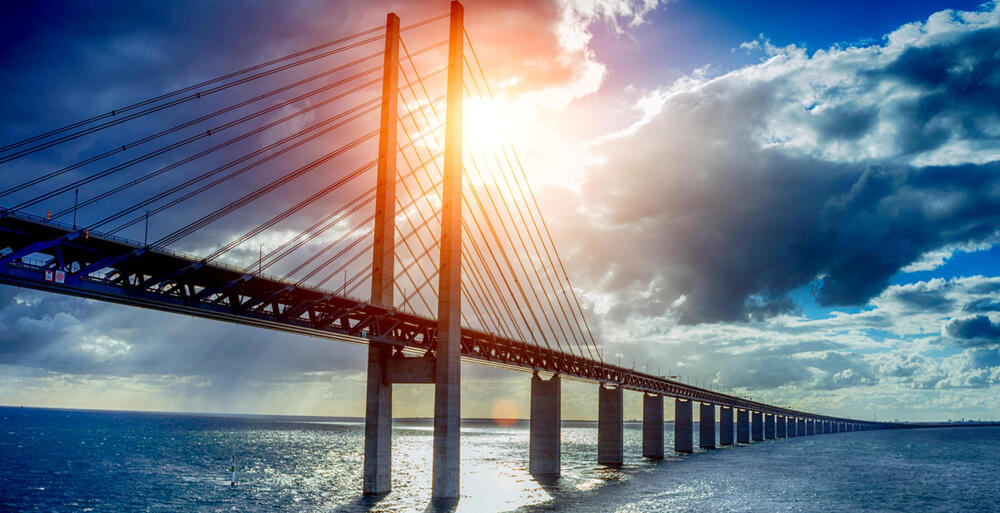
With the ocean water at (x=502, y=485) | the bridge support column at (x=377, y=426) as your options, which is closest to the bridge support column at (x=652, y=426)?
the ocean water at (x=502, y=485)

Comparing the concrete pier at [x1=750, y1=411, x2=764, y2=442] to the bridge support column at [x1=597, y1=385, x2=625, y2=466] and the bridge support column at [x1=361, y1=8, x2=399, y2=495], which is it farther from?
the bridge support column at [x1=361, y1=8, x2=399, y2=495]

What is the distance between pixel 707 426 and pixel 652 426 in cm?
3863

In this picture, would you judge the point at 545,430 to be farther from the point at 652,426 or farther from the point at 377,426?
the point at 652,426

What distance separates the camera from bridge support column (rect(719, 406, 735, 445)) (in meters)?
154

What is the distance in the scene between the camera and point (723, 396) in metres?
157

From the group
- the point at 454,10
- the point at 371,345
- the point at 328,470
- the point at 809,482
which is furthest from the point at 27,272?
the point at 809,482

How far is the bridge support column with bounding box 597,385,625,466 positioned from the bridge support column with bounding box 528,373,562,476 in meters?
14.7

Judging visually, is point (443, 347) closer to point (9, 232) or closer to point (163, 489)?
point (9, 232)

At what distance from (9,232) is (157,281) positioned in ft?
25.7

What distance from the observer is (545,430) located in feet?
251

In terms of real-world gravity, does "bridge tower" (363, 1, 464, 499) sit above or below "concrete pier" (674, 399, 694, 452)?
above

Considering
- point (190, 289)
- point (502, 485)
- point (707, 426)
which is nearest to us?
point (190, 289)

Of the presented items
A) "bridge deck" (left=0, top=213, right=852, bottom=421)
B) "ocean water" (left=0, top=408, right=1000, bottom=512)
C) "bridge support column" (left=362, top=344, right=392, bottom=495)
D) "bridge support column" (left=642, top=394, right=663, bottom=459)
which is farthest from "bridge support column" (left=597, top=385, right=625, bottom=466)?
"bridge support column" (left=362, top=344, right=392, bottom=495)

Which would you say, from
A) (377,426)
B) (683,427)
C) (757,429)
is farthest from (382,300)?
(757,429)
